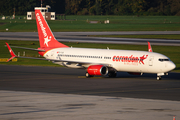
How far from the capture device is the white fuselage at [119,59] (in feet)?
150

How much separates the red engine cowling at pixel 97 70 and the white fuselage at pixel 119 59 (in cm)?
133

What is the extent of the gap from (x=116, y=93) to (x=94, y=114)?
418 inches

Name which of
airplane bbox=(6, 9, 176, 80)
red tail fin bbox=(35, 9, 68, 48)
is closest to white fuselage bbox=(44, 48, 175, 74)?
airplane bbox=(6, 9, 176, 80)

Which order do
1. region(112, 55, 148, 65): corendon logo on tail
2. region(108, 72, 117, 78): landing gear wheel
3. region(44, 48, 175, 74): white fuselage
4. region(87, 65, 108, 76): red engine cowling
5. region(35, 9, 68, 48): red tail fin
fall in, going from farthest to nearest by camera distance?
region(35, 9, 68, 48): red tail fin
region(108, 72, 117, 78): landing gear wheel
region(87, 65, 108, 76): red engine cowling
region(112, 55, 148, 65): corendon logo on tail
region(44, 48, 175, 74): white fuselage

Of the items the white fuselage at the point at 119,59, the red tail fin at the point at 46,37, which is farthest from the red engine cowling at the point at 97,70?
the red tail fin at the point at 46,37

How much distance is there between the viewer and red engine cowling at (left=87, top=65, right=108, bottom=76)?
1847 inches

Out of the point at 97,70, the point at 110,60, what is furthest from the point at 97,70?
the point at 110,60

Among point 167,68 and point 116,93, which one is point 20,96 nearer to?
point 116,93

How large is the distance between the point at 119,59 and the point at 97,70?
327cm

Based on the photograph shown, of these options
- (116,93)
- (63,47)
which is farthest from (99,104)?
(63,47)

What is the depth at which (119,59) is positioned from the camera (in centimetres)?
4759

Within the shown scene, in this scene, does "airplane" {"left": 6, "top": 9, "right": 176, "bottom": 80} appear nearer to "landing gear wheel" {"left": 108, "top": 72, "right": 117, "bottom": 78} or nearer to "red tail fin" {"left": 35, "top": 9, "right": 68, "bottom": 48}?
"landing gear wheel" {"left": 108, "top": 72, "right": 117, "bottom": 78}

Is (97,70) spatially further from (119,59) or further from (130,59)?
(130,59)

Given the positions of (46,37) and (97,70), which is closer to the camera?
(97,70)
